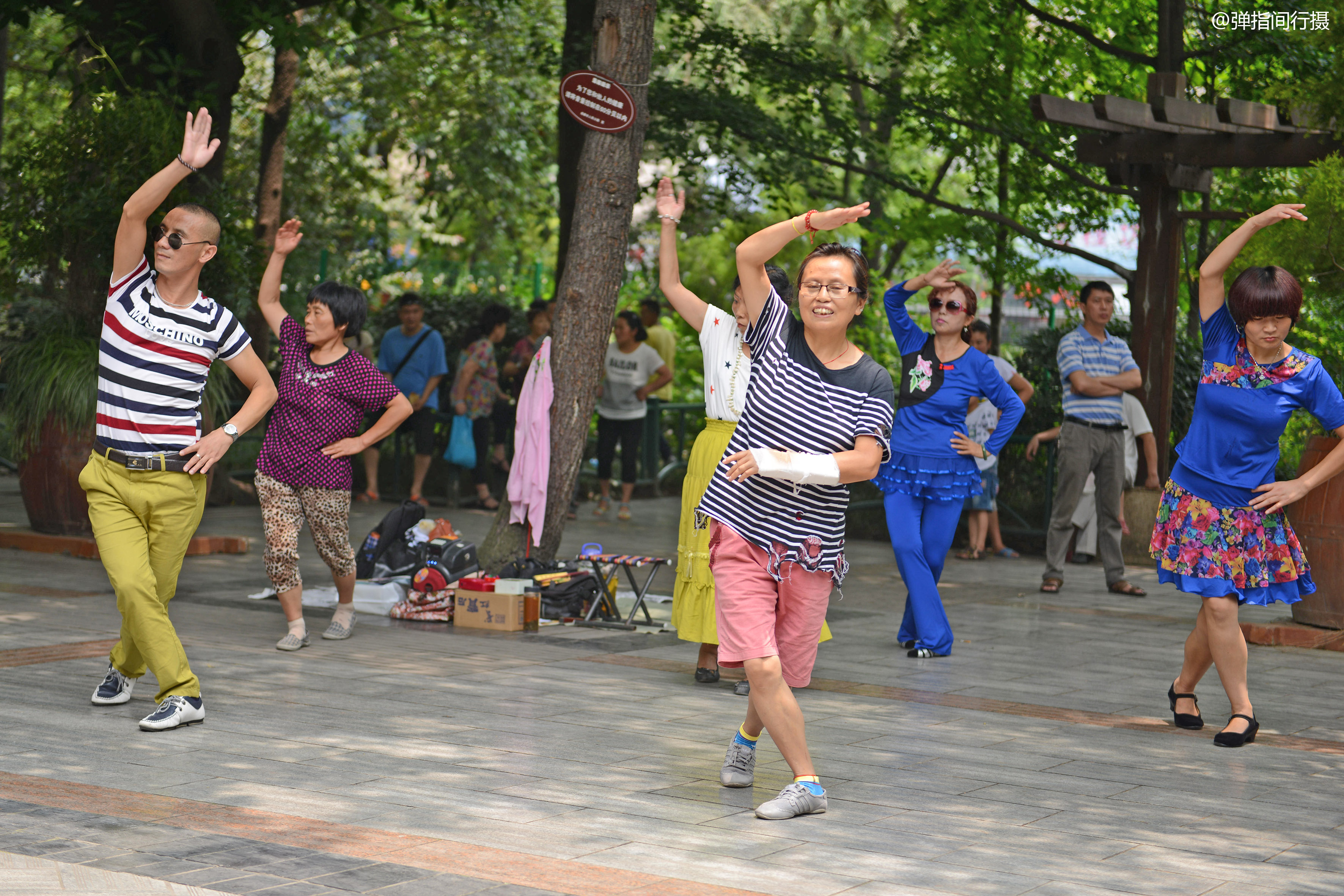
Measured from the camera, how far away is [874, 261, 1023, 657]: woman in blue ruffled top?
8039mm

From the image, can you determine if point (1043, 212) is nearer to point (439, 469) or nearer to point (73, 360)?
point (439, 469)

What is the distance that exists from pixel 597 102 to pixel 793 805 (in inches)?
213

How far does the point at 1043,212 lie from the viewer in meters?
15.9

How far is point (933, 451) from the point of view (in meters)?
8.05

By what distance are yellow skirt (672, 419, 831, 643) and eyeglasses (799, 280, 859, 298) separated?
76.4 inches

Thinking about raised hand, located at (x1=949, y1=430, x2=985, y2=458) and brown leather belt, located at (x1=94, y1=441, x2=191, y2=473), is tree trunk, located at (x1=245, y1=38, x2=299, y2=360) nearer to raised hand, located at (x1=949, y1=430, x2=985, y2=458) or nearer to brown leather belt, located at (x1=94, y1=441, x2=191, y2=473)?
raised hand, located at (x1=949, y1=430, x2=985, y2=458)

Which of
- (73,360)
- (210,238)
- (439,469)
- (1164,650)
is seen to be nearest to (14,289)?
(73,360)

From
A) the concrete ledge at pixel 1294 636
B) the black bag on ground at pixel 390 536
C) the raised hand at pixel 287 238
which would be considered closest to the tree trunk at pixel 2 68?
the black bag on ground at pixel 390 536

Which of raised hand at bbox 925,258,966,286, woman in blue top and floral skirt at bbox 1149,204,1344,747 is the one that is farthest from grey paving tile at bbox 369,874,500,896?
raised hand at bbox 925,258,966,286

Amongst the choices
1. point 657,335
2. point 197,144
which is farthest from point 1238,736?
point 657,335

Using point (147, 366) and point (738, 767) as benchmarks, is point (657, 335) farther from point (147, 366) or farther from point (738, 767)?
point (738, 767)

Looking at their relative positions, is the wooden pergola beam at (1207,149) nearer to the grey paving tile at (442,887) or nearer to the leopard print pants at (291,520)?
the leopard print pants at (291,520)

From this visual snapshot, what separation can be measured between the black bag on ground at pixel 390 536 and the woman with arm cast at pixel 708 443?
8.69 ft

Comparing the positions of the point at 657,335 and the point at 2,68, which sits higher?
the point at 2,68
